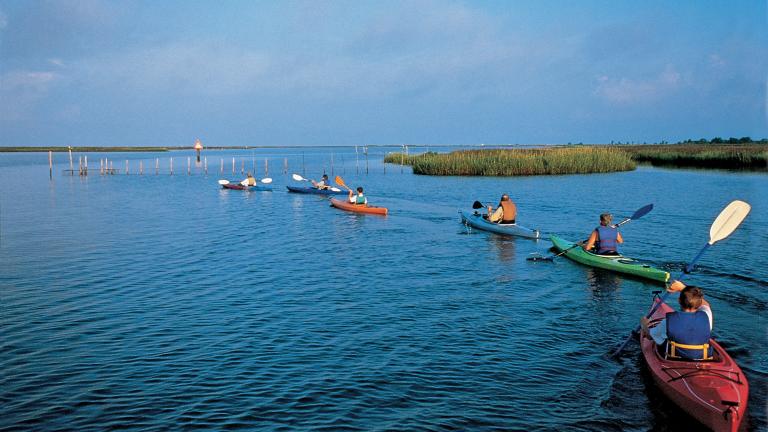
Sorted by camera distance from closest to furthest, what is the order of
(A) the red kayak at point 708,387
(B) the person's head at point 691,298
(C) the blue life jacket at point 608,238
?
(A) the red kayak at point 708,387
(B) the person's head at point 691,298
(C) the blue life jacket at point 608,238

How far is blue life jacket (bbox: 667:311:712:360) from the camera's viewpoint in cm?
691

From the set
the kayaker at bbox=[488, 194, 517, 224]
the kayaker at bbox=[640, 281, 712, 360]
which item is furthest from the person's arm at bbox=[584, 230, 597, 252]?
the kayaker at bbox=[640, 281, 712, 360]

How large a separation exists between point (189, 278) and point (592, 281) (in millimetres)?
9439

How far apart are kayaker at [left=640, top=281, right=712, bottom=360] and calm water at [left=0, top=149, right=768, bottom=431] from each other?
74cm

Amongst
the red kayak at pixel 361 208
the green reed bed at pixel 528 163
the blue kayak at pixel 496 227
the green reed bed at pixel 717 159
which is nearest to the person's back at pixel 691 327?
the blue kayak at pixel 496 227

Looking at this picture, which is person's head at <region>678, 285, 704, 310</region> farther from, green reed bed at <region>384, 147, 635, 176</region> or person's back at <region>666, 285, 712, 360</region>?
green reed bed at <region>384, 147, 635, 176</region>

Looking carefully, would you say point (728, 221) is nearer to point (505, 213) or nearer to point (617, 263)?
point (617, 263)

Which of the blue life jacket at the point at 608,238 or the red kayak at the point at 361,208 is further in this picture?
the red kayak at the point at 361,208

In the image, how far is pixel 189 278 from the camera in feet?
45.2

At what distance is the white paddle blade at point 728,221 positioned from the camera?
32.1ft

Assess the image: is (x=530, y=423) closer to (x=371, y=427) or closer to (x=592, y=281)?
(x=371, y=427)

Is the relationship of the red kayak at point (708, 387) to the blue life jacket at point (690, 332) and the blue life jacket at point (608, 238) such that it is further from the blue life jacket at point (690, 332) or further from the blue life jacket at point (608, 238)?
the blue life jacket at point (608, 238)

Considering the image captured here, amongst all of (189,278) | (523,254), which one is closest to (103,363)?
(189,278)

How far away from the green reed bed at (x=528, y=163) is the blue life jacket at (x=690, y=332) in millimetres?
40747
